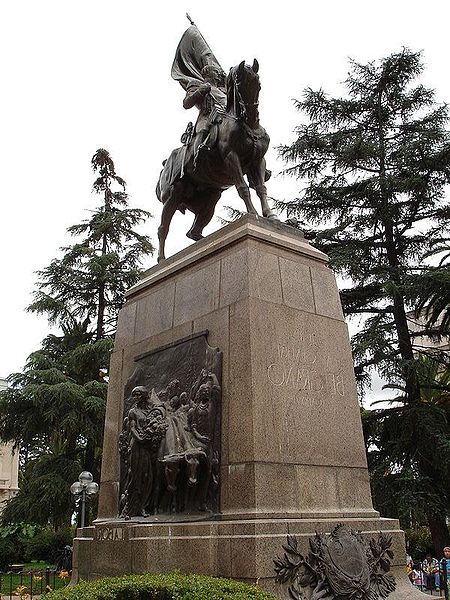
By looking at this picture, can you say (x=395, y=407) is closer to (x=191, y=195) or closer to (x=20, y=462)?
(x=191, y=195)

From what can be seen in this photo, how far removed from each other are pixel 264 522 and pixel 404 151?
18637mm

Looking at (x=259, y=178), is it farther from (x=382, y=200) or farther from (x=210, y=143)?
(x=382, y=200)

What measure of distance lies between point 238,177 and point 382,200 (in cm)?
1419

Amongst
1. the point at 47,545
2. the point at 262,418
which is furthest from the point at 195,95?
the point at 47,545

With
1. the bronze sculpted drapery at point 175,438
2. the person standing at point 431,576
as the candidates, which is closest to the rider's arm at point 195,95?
the bronze sculpted drapery at point 175,438

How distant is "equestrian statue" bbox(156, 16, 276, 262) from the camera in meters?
9.91

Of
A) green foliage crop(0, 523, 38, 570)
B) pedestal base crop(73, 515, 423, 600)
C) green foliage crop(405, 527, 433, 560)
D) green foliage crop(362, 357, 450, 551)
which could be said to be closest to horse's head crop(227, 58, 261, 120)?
pedestal base crop(73, 515, 423, 600)

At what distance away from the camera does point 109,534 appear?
8.97m

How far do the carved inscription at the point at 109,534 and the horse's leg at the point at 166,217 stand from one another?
466 centimetres

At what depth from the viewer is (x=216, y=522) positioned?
761 centimetres

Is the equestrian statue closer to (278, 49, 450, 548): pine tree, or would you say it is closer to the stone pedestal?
the stone pedestal

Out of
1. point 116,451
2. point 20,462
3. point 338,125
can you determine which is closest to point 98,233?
point 338,125

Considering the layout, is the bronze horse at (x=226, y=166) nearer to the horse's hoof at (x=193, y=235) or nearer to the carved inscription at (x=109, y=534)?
the horse's hoof at (x=193, y=235)

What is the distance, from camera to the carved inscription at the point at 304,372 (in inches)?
324
